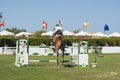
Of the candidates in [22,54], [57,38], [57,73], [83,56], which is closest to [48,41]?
[83,56]

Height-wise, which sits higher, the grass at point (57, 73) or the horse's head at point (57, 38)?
the horse's head at point (57, 38)

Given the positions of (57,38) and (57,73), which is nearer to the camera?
(57,73)

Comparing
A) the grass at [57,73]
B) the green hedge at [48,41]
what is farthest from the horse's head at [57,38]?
the green hedge at [48,41]

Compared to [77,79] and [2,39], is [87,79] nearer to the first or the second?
[77,79]

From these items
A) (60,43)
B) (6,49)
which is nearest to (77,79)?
(60,43)

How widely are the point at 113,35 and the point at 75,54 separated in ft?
155

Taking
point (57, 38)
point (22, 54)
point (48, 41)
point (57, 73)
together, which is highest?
point (48, 41)

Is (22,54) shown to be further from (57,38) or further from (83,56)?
(83,56)

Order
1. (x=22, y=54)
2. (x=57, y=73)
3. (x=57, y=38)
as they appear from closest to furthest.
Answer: (x=57, y=73)
(x=57, y=38)
(x=22, y=54)

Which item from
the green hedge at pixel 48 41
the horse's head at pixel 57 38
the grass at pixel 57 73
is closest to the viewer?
the grass at pixel 57 73

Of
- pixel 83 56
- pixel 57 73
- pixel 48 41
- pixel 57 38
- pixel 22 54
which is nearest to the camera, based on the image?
pixel 57 73

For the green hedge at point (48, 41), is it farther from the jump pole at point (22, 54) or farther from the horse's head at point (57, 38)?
the horse's head at point (57, 38)

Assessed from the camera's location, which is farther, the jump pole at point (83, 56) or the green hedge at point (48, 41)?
the green hedge at point (48, 41)

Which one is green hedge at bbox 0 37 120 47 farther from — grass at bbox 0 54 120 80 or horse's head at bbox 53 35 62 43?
grass at bbox 0 54 120 80
